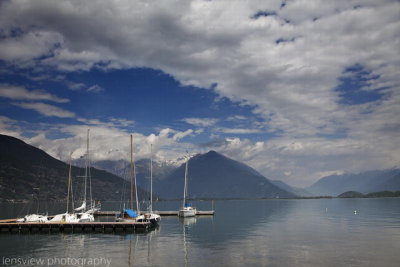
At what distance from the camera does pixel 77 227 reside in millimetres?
78812

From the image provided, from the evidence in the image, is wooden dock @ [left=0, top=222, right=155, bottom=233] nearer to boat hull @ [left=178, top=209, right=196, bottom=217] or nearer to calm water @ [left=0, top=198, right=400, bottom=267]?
calm water @ [left=0, top=198, right=400, bottom=267]

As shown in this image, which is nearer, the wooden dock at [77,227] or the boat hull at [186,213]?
the wooden dock at [77,227]

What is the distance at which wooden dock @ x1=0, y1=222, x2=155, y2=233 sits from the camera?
252 feet

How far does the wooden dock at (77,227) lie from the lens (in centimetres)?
7681

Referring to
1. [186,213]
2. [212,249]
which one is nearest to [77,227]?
[212,249]

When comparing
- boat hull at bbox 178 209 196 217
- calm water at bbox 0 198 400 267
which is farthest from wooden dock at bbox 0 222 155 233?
boat hull at bbox 178 209 196 217

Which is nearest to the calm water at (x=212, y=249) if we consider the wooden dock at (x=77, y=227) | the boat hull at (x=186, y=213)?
the wooden dock at (x=77, y=227)

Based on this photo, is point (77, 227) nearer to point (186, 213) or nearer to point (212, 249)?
point (212, 249)

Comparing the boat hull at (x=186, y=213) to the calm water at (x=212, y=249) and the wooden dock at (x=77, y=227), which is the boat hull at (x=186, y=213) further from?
the calm water at (x=212, y=249)

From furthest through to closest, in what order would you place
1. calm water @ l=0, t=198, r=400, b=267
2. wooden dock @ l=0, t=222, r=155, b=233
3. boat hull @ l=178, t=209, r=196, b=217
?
boat hull @ l=178, t=209, r=196, b=217 < wooden dock @ l=0, t=222, r=155, b=233 < calm water @ l=0, t=198, r=400, b=267

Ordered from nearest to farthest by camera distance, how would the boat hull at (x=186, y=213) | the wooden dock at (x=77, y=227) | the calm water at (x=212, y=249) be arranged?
the calm water at (x=212, y=249) < the wooden dock at (x=77, y=227) < the boat hull at (x=186, y=213)

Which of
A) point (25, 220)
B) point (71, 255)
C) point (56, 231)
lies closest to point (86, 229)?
point (56, 231)

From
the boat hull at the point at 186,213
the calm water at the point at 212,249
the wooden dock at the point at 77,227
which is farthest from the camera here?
the boat hull at the point at 186,213

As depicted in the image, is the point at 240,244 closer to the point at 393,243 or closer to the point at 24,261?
the point at 393,243
